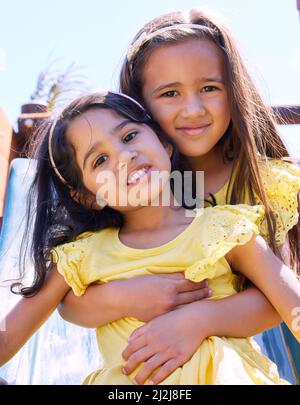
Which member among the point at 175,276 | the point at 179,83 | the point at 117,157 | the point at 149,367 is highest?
the point at 179,83

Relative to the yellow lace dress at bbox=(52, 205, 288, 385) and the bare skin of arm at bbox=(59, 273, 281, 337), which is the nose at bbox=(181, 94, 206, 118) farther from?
the bare skin of arm at bbox=(59, 273, 281, 337)

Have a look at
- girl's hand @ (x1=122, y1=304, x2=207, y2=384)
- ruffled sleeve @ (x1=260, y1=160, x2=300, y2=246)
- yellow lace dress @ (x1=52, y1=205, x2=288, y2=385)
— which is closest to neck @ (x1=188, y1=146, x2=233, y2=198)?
ruffled sleeve @ (x1=260, y1=160, x2=300, y2=246)

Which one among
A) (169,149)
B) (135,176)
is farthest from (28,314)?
(169,149)

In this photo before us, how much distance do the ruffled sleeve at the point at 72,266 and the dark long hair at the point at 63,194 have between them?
0.18ft

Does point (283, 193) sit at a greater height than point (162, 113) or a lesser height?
lesser

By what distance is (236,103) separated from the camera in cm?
153

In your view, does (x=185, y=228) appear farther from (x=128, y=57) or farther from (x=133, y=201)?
(x=128, y=57)

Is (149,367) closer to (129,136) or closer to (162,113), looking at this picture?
(129,136)

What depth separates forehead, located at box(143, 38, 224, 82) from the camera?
1495mm

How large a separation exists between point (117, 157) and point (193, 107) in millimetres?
278

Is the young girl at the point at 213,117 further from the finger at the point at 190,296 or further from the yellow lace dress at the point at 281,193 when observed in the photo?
the finger at the point at 190,296

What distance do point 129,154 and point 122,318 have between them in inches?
13.6

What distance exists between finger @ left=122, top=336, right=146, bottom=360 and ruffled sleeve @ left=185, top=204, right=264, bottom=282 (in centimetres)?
16

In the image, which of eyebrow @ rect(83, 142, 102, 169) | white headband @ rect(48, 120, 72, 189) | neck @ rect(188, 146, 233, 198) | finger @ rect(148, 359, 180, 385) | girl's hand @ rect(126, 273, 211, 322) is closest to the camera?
finger @ rect(148, 359, 180, 385)
